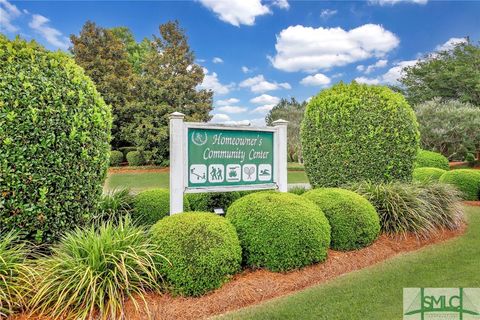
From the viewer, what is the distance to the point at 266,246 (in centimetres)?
402

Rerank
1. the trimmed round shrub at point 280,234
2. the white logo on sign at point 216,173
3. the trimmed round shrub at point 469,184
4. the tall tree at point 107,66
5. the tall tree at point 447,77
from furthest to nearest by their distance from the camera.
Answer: the tall tree at point 447,77
the tall tree at point 107,66
the trimmed round shrub at point 469,184
the white logo on sign at point 216,173
the trimmed round shrub at point 280,234

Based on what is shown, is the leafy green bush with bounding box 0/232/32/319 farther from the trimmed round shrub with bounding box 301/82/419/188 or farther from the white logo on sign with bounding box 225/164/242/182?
the trimmed round shrub with bounding box 301/82/419/188

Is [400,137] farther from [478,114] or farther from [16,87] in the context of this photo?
[478,114]

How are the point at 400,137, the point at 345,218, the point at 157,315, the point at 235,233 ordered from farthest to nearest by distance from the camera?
the point at 400,137
the point at 345,218
the point at 235,233
the point at 157,315

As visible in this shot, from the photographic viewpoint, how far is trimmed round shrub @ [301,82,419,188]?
662 centimetres

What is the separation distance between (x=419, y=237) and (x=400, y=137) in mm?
2034

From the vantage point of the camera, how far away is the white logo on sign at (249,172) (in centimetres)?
534

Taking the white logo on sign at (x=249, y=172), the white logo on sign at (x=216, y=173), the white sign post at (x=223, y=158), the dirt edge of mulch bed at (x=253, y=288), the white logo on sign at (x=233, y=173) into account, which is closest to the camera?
the dirt edge of mulch bed at (x=253, y=288)

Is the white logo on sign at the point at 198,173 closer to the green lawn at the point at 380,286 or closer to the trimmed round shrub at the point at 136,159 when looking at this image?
the green lawn at the point at 380,286

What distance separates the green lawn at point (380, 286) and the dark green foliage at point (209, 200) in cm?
263

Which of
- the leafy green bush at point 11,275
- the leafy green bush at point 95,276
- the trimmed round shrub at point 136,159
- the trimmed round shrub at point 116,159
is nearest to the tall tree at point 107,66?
the trimmed round shrub at point 116,159

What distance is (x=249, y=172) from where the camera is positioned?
5395 mm

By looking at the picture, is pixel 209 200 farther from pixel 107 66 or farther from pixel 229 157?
pixel 107 66

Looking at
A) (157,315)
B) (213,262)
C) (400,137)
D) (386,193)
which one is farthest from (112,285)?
(400,137)
